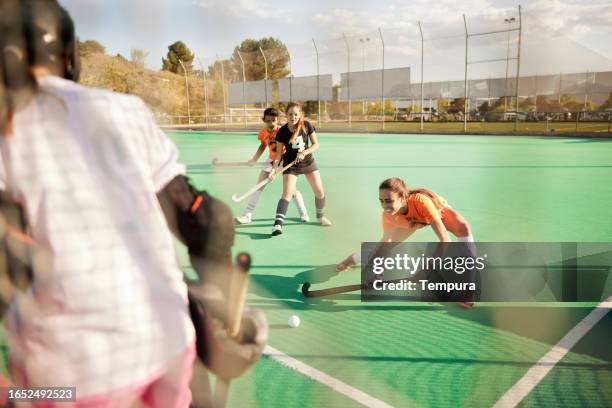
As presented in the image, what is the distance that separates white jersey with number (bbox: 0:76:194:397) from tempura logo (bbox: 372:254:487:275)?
11.4 feet

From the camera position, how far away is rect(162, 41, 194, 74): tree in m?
1.12

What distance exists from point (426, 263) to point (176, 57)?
372 centimetres

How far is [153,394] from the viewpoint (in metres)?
0.97

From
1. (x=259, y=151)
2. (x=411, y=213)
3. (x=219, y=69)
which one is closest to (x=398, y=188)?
(x=411, y=213)

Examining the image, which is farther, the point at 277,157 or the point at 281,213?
the point at 277,157

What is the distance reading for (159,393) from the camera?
38.3 inches

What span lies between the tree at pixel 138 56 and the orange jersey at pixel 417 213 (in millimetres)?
3036

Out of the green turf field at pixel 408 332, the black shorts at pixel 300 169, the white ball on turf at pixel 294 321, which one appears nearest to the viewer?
the green turf field at pixel 408 332

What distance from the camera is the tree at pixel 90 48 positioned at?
965mm

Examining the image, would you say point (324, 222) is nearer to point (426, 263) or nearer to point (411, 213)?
point (426, 263)
